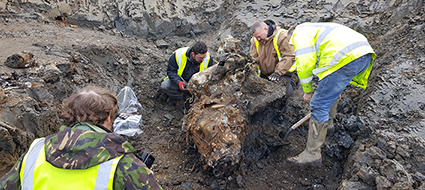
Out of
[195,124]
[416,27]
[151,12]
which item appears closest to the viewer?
[195,124]

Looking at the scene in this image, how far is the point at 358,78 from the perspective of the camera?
3.16 m

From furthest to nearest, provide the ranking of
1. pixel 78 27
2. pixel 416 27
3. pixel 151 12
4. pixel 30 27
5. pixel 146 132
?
pixel 151 12
pixel 78 27
pixel 30 27
pixel 416 27
pixel 146 132

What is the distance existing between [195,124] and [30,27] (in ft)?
15.2

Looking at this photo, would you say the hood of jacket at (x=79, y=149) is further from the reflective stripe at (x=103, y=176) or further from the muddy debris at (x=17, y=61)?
the muddy debris at (x=17, y=61)

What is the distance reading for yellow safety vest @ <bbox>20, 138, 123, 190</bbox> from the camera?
4.03ft

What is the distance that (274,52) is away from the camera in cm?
377

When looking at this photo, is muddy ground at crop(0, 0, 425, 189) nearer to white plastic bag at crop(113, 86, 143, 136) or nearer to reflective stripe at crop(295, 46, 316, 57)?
white plastic bag at crop(113, 86, 143, 136)

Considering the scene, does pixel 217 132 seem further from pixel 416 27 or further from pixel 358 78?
pixel 416 27

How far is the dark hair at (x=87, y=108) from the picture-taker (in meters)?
1.47

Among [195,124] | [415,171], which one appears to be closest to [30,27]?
[195,124]

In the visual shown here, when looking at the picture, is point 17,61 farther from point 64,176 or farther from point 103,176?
point 103,176

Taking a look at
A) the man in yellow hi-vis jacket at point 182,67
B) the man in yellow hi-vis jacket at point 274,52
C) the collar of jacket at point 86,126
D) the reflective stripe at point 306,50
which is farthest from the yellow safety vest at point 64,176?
the man in yellow hi-vis jacket at point 182,67

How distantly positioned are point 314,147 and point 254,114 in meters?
0.90

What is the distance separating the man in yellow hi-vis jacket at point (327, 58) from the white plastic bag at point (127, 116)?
2.52 meters
